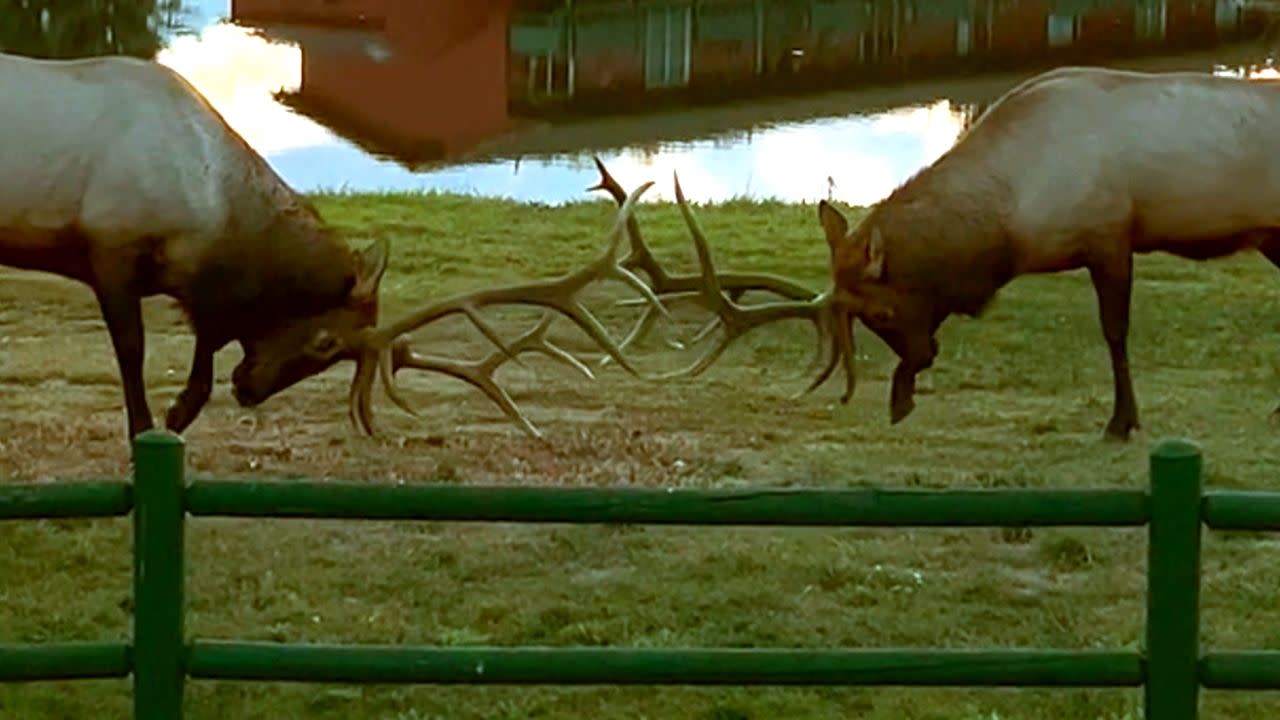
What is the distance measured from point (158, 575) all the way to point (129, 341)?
3931 millimetres

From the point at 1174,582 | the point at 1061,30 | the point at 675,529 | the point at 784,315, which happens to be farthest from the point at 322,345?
the point at 1061,30

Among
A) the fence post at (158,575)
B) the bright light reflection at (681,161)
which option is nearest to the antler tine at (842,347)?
the fence post at (158,575)

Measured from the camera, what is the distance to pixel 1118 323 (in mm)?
9180

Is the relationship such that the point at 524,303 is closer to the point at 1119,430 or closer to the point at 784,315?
the point at 784,315

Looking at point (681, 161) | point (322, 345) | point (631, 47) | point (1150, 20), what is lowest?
point (681, 161)

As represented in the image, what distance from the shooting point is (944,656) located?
14.3 ft

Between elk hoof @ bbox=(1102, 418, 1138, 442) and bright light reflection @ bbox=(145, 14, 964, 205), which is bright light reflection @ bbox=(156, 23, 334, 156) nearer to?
bright light reflection @ bbox=(145, 14, 964, 205)

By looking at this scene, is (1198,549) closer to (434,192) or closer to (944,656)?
(944,656)

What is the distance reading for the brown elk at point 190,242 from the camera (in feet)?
25.8

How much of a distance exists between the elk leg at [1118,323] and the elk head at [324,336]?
2.98 metres

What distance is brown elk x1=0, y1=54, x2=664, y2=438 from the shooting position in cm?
786

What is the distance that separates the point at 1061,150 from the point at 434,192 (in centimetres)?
988

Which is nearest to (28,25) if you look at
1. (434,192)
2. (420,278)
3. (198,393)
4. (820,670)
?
(434,192)

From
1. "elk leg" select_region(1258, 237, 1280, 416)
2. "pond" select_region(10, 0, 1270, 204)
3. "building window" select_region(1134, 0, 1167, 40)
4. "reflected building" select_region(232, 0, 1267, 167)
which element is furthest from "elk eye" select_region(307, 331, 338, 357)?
"building window" select_region(1134, 0, 1167, 40)
